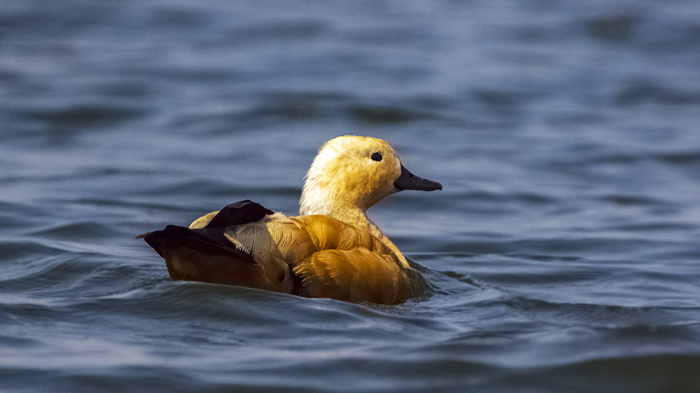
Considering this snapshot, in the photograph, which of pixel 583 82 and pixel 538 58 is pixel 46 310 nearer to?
pixel 583 82

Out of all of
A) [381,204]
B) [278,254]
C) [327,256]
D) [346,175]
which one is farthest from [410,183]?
[381,204]

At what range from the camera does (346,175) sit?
22.0 ft

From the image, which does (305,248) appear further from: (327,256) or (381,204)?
(381,204)

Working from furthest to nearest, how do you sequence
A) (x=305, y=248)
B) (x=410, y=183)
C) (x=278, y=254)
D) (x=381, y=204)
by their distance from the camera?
(x=381, y=204) → (x=410, y=183) → (x=305, y=248) → (x=278, y=254)

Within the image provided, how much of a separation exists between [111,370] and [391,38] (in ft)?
49.4

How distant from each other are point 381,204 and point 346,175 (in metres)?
3.44

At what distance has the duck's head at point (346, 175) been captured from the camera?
6668 mm

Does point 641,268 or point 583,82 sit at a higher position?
point 583,82

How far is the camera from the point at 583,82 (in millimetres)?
16766

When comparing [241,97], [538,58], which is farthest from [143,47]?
[538,58]

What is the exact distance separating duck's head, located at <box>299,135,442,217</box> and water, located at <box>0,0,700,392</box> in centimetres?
78

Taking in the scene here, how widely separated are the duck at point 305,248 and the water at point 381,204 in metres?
0.14

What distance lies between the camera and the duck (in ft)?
17.5

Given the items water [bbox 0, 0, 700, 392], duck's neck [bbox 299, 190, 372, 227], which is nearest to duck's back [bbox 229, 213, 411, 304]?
water [bbox 0, 0, 700, 392]
